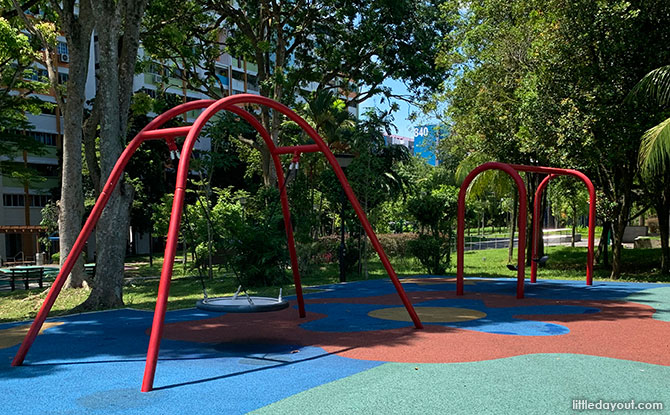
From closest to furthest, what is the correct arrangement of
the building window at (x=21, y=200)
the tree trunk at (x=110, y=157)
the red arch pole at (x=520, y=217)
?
the red arch pole at (x=520, y=217) → the tree trunk at (x=110, y=157) → the building window at (x=21, y=200)

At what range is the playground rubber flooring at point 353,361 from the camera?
16.7ft

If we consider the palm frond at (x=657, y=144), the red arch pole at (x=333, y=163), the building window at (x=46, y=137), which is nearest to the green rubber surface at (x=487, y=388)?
the red arch pole at (x=333, y=163)

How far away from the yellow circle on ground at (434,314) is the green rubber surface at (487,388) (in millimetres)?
3248

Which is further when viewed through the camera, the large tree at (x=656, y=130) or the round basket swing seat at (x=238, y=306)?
the large tree at (x=656, y=130)

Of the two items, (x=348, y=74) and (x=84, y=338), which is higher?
(x=348, y=74)


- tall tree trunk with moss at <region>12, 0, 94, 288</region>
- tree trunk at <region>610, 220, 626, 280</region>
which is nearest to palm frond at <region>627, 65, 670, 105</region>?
tree trunk at <region>610, 220, 626, 280</region>

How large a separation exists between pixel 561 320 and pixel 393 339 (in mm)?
3300

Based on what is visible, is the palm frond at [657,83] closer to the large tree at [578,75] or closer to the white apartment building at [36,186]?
the large tree at [578,75]

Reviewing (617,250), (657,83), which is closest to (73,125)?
(657,83)

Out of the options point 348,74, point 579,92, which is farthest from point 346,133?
point 579,92

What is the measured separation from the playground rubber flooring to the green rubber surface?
17 millimetres

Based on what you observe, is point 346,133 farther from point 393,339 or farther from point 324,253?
point 393,339

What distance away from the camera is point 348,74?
22.7 metres

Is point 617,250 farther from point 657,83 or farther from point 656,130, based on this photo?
point 657,83
